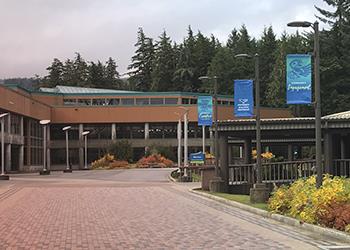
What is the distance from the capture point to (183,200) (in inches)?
939

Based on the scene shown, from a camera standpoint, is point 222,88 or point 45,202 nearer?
point 45,202

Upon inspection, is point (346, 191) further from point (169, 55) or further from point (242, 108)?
point (169, 55)

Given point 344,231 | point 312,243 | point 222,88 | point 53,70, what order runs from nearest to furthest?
point 312,243 < point 344,231 < point 222,88 < point 53,70

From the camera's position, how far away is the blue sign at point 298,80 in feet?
55.9

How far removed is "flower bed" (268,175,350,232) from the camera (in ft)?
44.4

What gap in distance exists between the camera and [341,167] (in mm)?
29594

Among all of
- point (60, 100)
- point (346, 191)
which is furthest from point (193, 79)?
point (346, 191)

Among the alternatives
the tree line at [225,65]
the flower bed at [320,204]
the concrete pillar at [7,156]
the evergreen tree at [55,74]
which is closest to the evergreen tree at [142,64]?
the tree line at [225,65]

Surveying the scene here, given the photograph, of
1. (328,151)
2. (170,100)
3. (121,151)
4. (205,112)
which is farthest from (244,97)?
(170,100)

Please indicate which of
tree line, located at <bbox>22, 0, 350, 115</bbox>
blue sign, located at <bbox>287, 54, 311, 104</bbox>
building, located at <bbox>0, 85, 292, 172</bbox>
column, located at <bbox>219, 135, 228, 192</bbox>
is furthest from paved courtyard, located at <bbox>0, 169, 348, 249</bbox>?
building, located at <bbox>0, 85, 292, 172</bbox>

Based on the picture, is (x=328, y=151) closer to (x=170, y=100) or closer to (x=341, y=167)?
(x=341, y=167)

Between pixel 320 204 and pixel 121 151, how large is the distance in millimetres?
68822

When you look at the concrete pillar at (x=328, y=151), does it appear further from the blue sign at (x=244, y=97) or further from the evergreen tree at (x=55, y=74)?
the evergreen tree at (x=55, y=74)

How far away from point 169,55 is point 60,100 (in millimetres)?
45008
